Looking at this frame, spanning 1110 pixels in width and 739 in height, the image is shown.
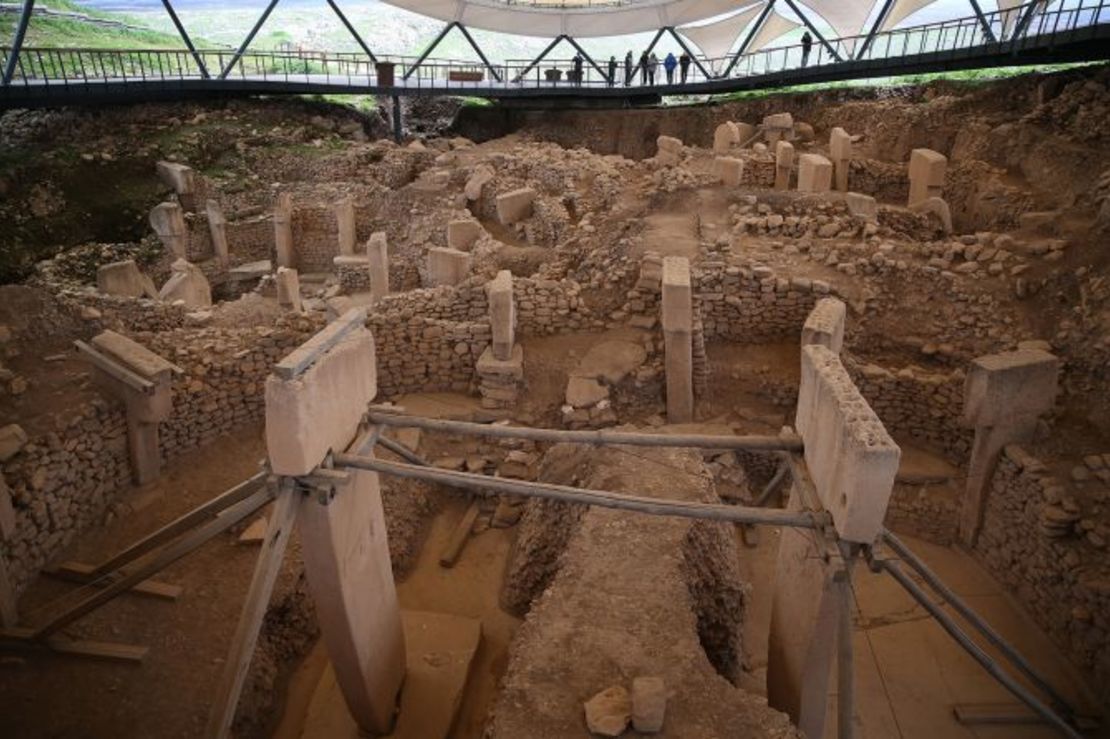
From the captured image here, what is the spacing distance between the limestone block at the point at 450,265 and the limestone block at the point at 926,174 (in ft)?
28.6

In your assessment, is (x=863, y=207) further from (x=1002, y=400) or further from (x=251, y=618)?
(x=251, y=618)

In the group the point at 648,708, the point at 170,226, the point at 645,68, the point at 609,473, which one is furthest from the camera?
the point at 645,68

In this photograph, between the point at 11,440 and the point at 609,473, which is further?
the point at 609,473

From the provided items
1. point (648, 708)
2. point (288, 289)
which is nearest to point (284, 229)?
point (288, 289)

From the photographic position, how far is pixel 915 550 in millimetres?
8109

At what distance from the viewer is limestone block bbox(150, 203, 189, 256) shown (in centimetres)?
1648

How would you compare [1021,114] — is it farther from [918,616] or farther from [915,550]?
[918,616]

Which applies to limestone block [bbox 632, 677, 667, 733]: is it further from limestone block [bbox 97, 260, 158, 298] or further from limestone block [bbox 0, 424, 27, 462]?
limestone block [bbox 97, 260, 158, 298]

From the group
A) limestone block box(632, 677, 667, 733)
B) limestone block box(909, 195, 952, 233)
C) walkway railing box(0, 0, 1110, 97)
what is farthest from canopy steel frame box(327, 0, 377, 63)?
limestone block box(632, 677, 667, 733)

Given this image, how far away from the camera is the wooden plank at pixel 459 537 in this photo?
7.75 meters

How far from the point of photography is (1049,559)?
6.79 meters

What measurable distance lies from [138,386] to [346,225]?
982 centimetres

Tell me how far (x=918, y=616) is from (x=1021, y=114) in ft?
44.2

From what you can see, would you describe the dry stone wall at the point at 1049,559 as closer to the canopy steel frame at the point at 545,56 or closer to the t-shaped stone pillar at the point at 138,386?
the t-shaped stone pillar at the point at 138,386
